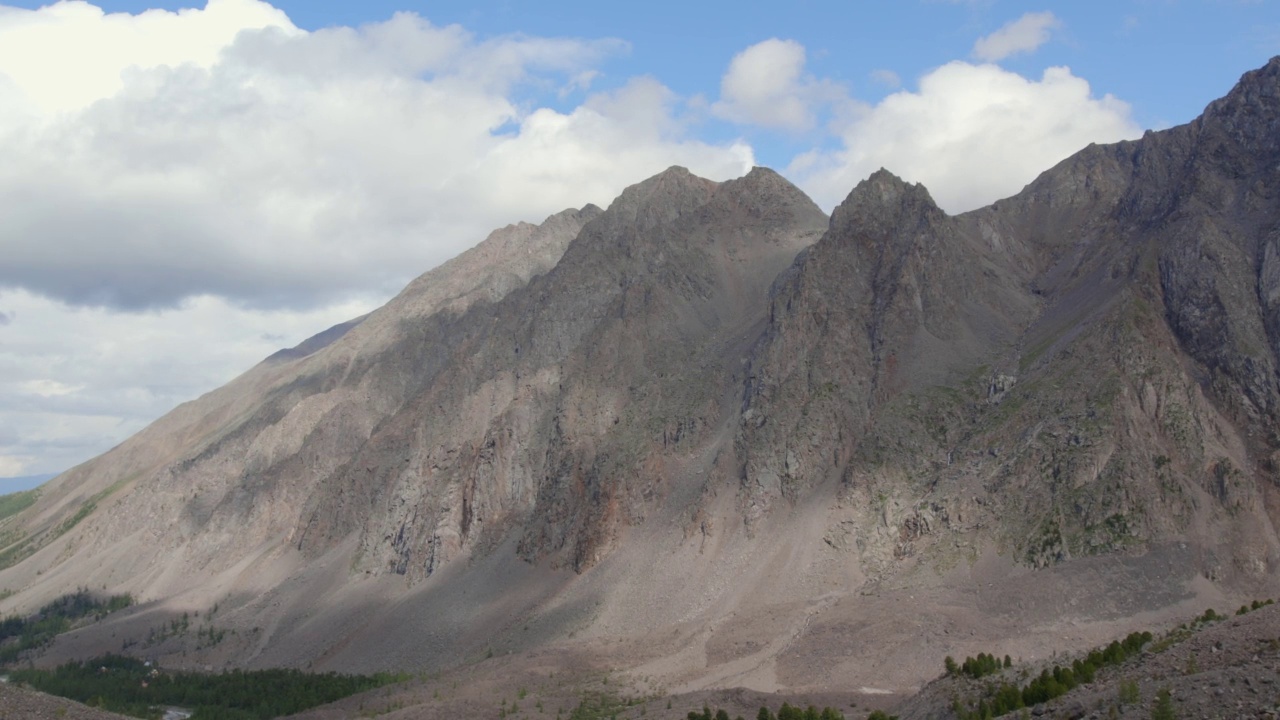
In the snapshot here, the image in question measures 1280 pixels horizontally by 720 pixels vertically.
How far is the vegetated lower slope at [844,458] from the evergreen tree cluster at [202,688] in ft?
24.8

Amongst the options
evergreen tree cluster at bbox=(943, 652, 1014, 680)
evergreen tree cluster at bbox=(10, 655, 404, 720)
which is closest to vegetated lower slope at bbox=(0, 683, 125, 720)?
evergreen tree cluster at bbox=(943, 652, 1014, 680)

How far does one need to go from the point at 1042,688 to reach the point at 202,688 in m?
115

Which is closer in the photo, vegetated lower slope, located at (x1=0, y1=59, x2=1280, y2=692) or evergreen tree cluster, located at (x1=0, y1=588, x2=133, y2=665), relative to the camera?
vegetated lower slope, located at (x1=0, y1=59, x2=1280, y2=692)

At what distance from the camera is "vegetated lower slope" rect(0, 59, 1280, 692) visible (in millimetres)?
111250

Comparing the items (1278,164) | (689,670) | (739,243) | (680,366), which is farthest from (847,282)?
(689,670)

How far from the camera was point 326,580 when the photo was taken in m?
170

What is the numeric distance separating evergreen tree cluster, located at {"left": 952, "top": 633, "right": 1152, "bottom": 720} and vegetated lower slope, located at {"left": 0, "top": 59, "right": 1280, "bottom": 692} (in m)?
42.2

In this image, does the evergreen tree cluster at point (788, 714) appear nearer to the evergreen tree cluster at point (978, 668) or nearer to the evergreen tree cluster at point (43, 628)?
the evergreen tree cluster at point (978, 668)

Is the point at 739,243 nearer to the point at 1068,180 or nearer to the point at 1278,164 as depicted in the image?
the point at 1068,180

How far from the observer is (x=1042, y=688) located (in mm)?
52781

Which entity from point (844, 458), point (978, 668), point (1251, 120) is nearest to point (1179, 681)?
point (978, 668)

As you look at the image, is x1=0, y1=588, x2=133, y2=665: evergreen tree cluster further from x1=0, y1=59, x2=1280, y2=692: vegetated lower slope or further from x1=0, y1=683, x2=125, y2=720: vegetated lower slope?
x1=0, y1=683, x2=125, y2=720: vegetated lower slope

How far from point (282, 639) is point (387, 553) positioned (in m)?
19.0

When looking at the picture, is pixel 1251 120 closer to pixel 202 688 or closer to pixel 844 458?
pixel 844 458
